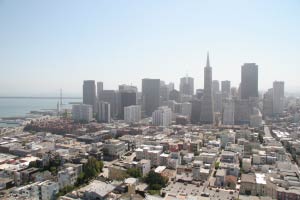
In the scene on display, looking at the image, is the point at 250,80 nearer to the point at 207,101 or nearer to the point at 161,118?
the point at 207,101

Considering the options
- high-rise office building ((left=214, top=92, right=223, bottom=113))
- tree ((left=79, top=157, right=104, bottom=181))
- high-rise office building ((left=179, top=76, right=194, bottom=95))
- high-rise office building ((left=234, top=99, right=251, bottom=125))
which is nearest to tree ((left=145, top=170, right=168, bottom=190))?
tree ((left=79, top=157, right=104, bottom=181))

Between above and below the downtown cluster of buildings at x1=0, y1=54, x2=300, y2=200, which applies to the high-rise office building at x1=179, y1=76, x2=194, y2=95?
above

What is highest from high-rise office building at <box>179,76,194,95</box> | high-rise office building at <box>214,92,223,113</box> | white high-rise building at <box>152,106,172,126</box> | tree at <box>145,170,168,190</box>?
high-rise office building at <box>179,76,194,95</box>

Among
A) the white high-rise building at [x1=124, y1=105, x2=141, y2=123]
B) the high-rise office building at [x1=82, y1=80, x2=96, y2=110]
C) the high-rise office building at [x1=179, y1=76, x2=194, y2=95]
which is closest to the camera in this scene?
the white high-rise building at [x1=124, y1=105, x2=141, y2=123]

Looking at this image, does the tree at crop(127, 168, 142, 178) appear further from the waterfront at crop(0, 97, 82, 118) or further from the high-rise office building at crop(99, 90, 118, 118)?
the waterfront at crop(0, 97, 82, 118)

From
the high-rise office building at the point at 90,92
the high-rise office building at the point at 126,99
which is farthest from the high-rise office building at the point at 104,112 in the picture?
the high-rise office building at the point at 90,92
